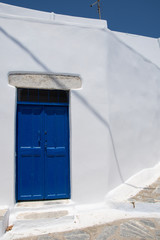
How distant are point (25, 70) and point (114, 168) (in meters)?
2.59

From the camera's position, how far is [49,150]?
12.0 feet

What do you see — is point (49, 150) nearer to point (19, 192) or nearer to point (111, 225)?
point (19, 192)

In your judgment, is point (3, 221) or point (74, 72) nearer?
point (3, 221)

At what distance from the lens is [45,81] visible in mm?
3604

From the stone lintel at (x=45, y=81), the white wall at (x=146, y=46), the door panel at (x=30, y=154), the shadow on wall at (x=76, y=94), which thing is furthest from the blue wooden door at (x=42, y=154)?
the white wall at (x=146, y=46)

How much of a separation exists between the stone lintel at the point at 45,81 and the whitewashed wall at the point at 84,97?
0.11m

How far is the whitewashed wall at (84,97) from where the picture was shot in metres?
3.44

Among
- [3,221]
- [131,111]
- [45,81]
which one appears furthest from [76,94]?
[3,221]

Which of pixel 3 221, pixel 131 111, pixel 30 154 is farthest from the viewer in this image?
pixel 131 111

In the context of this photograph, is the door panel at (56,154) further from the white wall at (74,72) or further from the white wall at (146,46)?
the white wall at (146,46)

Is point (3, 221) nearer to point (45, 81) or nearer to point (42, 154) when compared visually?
point (42, 154)

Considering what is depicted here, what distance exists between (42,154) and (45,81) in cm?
138

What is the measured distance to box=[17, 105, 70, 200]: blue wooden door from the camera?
3.54m

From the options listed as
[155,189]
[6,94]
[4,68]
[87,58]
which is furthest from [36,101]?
[155,189]
